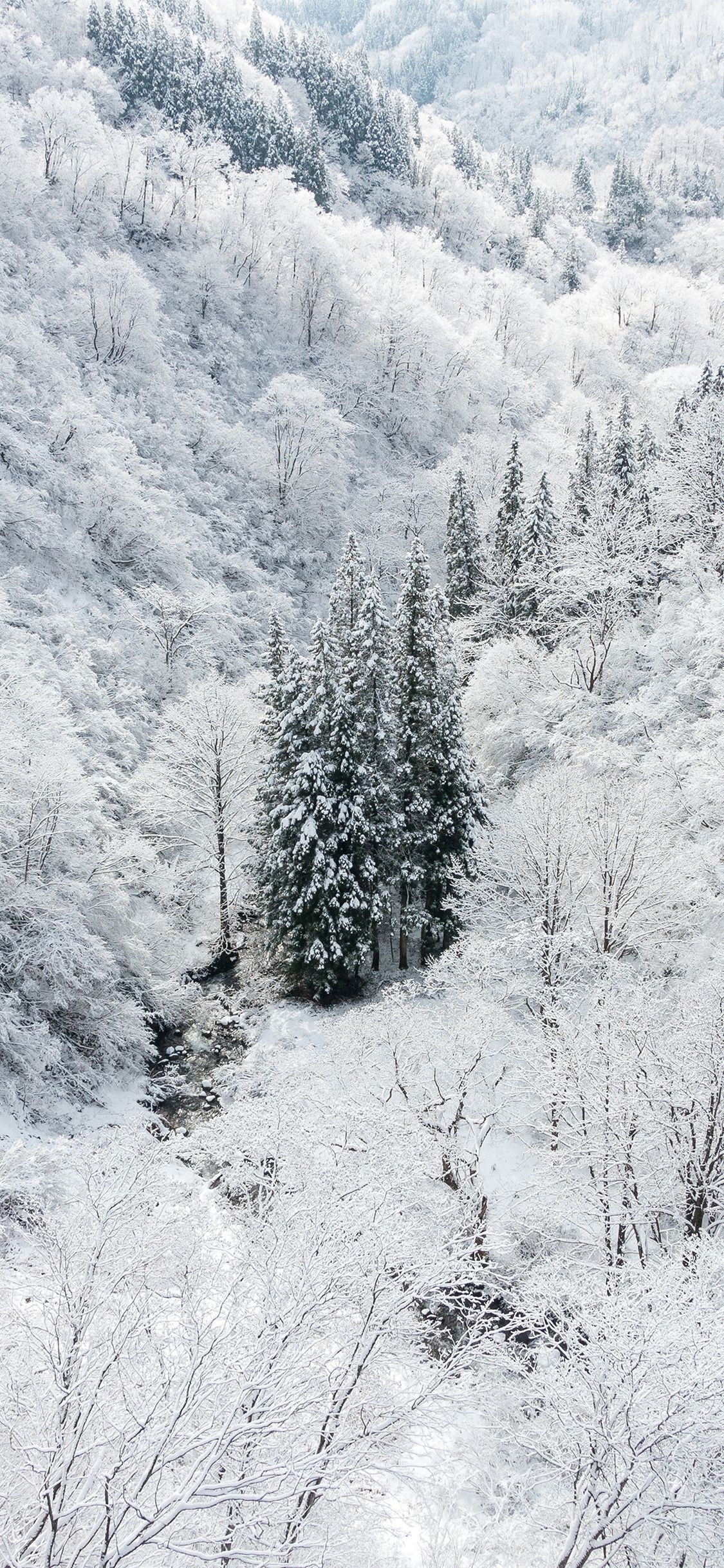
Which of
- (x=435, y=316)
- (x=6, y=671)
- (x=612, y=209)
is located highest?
(x=612, y=209)

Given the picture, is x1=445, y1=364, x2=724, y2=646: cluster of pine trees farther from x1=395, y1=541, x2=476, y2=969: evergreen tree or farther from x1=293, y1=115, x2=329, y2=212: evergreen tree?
x1=293, y1=115, x2=329, y2=212: evergreen tree

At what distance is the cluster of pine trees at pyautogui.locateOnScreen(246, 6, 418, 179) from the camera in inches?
3536

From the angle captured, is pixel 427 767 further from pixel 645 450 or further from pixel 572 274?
pixel 572 274

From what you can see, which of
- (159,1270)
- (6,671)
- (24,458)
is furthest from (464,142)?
(159,1270)

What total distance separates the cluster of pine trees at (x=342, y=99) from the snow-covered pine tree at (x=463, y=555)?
74.2 metres

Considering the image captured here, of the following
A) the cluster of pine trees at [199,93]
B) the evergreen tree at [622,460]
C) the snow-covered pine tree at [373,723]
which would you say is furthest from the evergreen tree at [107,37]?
the snow-covered pine tree at [373,723]

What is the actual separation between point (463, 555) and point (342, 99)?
84.4 m

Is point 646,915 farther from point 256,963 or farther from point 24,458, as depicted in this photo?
point 24,458

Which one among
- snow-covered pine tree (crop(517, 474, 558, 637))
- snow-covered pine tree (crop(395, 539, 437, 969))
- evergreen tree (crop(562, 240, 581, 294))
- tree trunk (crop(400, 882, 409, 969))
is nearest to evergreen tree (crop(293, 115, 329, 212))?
evergreen tree (crop(562, 240, 581, 294))

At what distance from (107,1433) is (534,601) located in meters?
33.2

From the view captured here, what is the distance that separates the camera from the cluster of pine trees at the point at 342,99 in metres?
89.8

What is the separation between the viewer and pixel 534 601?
118ft

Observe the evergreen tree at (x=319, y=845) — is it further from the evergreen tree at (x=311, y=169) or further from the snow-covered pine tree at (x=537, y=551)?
the evergreen tree at (x=311, y=169)

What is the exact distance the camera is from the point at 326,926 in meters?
24.4
